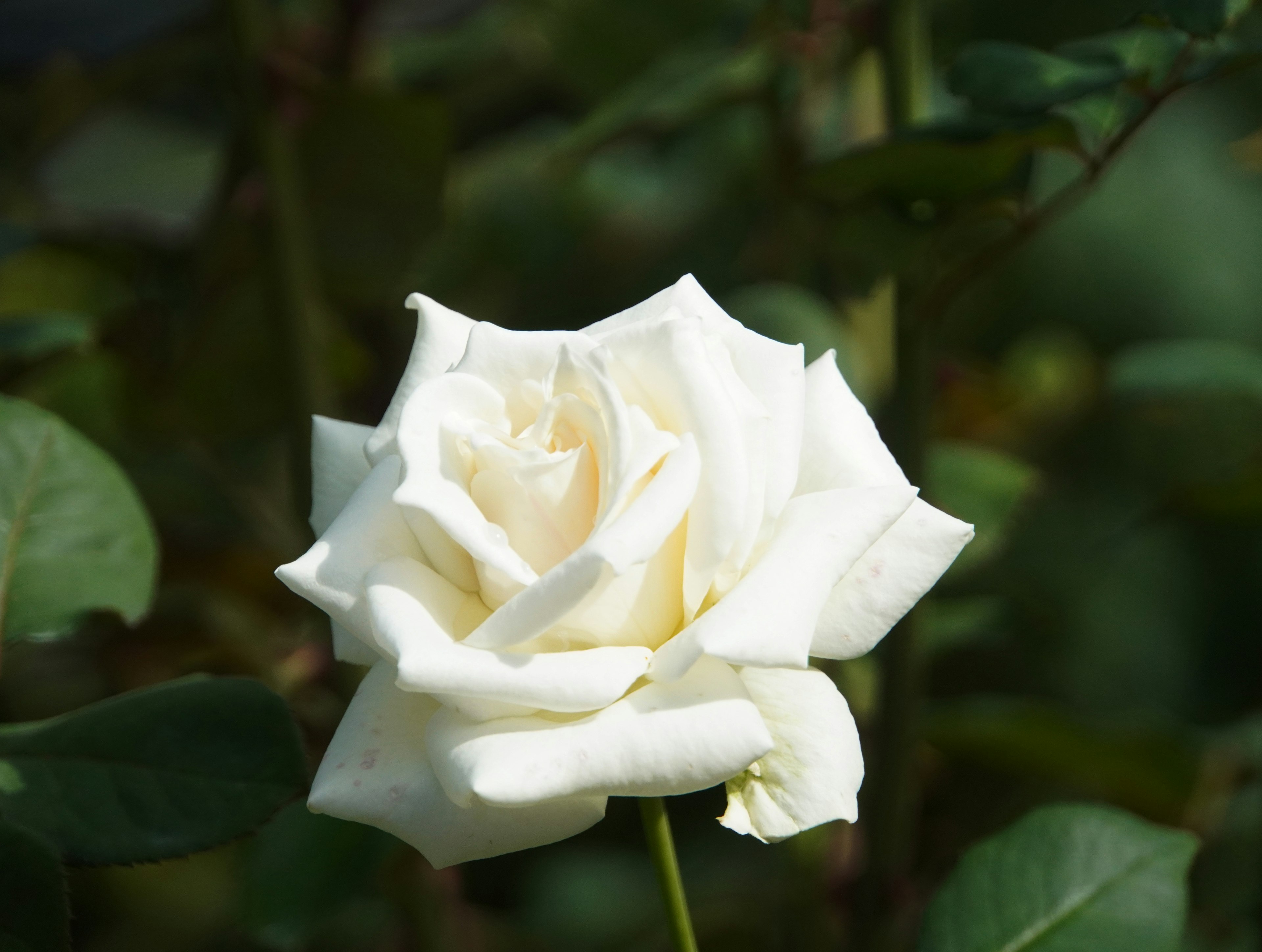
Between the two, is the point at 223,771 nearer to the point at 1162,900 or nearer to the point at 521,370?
the point at 521,370

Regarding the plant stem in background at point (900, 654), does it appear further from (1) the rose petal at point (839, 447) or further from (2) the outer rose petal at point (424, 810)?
(2) the outer rose petal at point (424, 810)

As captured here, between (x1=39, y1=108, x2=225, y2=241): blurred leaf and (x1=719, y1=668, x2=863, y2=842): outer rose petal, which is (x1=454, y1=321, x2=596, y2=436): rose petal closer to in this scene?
(x1=719, y1=668, x2=863, y2=842): outer rose petal

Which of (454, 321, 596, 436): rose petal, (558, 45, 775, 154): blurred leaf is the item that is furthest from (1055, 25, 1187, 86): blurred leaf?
(454, 321, 596, 436): rose petal

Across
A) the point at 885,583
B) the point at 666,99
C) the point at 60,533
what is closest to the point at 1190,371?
the point at 666,99

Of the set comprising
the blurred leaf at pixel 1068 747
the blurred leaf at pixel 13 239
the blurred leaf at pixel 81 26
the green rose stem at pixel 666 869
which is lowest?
the blurred leaf at pixel 1068 747

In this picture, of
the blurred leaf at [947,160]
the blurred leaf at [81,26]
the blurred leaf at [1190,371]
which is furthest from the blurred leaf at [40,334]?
the blurred leaf at [1190,371]

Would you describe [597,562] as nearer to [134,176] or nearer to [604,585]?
[604,585]
